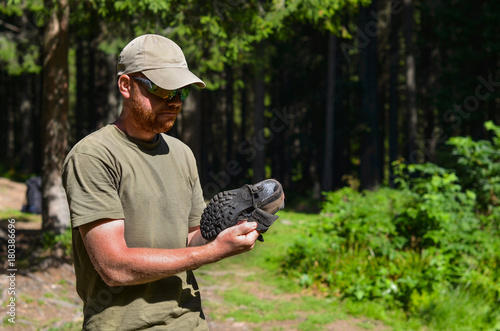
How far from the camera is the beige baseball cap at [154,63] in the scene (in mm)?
2117

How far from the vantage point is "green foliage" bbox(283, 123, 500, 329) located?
668cm

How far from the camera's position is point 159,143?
235 centimetres

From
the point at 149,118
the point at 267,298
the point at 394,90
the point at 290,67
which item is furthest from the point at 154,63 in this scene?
the point at 394,90

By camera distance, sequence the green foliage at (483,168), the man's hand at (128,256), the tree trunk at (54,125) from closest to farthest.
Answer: the man's hand at (128,256), the green foliage at (483,168), the tree trunk at (54,125)

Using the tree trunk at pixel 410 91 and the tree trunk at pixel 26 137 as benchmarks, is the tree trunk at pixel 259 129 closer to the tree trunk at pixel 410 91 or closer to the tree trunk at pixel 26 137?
the tree trunk at pixel 410 91

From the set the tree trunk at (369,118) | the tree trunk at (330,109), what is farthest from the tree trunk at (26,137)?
the tree trunk at (369,118)

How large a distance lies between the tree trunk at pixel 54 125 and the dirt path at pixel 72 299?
0.85m

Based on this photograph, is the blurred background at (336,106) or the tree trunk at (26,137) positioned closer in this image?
the blurred background at (336,106)

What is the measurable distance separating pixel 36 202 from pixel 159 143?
1247 centimetres

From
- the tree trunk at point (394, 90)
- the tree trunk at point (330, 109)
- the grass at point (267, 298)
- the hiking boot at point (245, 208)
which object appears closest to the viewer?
the hiking boot at point (245, 208)

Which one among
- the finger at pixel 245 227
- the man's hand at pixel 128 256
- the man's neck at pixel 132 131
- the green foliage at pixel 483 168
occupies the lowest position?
the green foliage at pixel 483 168

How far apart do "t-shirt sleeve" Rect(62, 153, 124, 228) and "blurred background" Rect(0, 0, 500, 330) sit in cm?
506

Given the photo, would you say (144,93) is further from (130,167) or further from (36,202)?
(36,202)

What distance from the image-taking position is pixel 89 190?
198 centimetres
